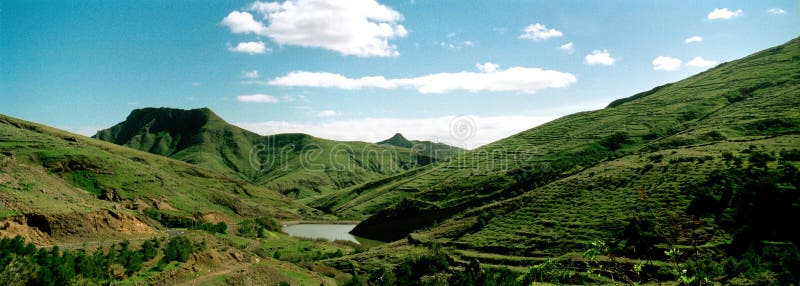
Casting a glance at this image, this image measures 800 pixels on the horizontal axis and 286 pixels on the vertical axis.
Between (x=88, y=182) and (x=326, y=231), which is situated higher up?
(x=88, y=182)

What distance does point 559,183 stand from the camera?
282 ft

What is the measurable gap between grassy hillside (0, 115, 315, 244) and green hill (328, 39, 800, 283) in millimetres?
39665

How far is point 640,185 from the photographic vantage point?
6700 centimetres

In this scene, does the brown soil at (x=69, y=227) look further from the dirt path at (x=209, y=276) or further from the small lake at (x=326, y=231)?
the small lake at (x=326, y=231)

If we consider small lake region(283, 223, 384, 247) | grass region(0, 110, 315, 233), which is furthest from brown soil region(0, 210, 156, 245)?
small lake region(283, 223, 384, 247)

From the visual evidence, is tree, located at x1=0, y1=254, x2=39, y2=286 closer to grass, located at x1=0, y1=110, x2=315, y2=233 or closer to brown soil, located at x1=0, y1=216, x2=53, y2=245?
brown soil, located at x1=0, y1=216, x2=53, y2=245

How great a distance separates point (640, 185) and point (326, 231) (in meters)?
88.9

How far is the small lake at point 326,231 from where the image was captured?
113 metres

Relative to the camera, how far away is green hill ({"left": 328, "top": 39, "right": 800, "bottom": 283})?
1741 inches

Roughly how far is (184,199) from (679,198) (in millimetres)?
107490

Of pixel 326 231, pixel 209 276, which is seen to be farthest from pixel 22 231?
pixel 326 231

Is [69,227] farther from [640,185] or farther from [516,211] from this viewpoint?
[640,185]

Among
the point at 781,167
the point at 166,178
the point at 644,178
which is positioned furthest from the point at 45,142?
the point at 781,167

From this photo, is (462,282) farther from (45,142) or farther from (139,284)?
(45,142)
